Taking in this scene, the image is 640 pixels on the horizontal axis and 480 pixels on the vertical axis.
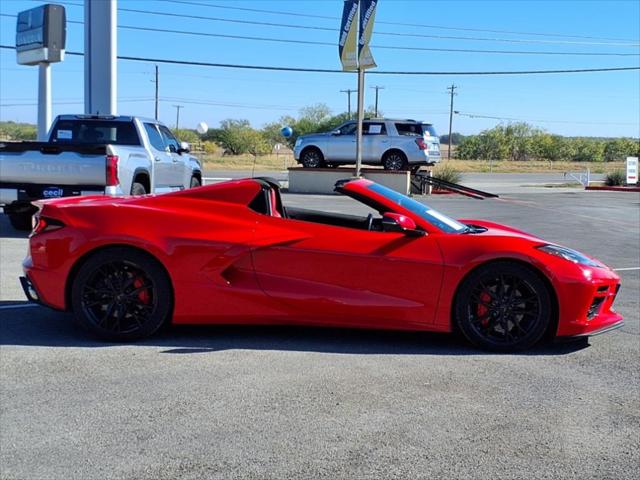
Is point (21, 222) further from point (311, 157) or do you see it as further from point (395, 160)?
point (395, 160)

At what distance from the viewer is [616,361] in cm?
524

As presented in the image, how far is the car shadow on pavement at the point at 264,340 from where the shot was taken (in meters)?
5.40

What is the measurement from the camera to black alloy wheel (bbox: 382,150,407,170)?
26203 mm

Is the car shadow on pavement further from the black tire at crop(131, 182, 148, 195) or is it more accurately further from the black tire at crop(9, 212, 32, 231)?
the black tire at crop(9, 212, 32, 231)

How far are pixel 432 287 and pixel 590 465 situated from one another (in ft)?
6.65

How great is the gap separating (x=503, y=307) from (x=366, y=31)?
1664cm

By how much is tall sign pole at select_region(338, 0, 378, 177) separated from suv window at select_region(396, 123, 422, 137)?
4.93 m

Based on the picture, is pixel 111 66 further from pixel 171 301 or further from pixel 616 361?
pixel 616 361

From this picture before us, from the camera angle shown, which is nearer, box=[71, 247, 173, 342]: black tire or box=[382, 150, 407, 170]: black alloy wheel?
box=[71, 247, 173, 342]: black tire

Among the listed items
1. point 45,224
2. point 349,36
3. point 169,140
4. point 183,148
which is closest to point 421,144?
point 349,36

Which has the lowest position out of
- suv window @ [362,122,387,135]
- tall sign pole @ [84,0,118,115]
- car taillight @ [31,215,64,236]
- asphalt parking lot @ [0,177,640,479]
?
asphalt parking lot @ [0,177,640,479]

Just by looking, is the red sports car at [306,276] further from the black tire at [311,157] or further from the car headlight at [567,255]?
the black tire at [311,157]

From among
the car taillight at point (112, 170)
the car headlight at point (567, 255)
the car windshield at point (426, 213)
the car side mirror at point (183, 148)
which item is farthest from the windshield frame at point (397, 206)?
the car side mirror at point (183, 148)

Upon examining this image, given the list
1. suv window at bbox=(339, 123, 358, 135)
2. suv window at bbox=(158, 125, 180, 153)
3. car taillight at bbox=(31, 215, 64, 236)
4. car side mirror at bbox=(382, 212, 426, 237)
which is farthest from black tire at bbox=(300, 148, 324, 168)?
car side mirror at bbox=(382, 212, 426, 237)
